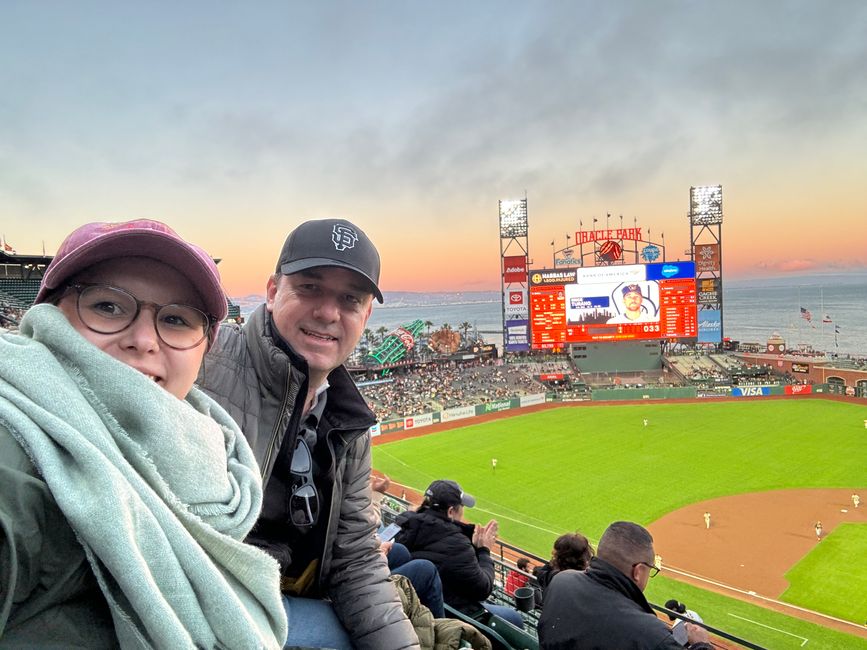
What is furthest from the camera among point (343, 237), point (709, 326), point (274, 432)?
→ point (709, 326)

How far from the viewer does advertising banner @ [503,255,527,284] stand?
150 feet

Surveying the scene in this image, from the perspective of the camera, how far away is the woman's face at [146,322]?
48.2 inches

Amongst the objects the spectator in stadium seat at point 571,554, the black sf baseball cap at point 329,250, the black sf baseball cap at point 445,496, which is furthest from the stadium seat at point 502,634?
the black sf baseball cap at point 329,250

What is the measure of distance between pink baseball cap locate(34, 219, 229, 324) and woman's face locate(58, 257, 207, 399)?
2cm

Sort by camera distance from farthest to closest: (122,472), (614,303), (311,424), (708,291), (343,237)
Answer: (708,291), (614,303), (311,424), (343,237), (122,472)

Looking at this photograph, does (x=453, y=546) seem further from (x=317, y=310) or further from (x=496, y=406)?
(x=496, y=406)

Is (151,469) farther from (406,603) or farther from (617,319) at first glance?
(617,319)

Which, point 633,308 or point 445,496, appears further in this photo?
point 633,308

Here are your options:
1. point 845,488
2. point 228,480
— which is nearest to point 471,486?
point 845,488

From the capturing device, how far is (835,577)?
46.5 feet

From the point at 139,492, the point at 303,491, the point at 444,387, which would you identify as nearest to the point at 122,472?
the point at 139,492

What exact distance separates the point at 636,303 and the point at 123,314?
141 feet

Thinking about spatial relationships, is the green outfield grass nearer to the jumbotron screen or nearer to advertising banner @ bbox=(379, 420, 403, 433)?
advertising banner @ bbox=(379, 420, 403, 433)

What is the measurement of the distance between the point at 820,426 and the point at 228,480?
3625cm
